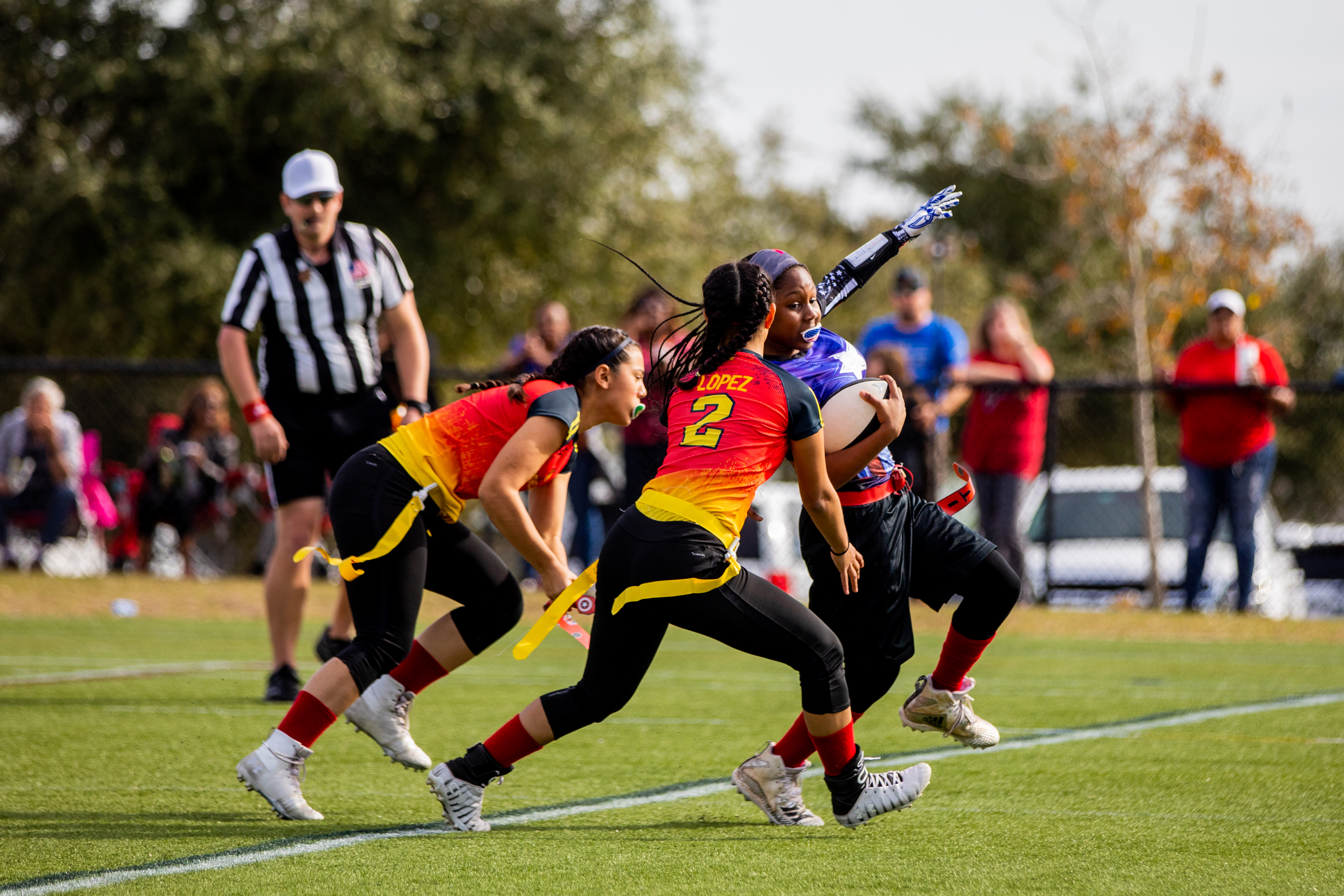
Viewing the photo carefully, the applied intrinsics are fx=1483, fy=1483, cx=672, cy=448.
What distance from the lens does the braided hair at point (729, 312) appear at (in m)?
4.05

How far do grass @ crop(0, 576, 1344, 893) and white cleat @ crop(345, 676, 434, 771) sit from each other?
0.41 feet

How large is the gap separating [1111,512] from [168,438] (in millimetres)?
9399

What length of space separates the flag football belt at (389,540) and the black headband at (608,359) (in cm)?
64

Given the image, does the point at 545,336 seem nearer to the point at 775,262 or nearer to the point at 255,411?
the point at 255,411

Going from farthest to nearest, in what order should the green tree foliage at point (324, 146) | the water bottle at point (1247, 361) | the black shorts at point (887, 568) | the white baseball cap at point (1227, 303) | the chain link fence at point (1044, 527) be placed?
the green tree foliage at point (324, 146), the chain link fence at point (1044, 527), the water bottle at point (1247, 361), the white baseball cap at point (1227, 303), the black shorts at point (887, 568)

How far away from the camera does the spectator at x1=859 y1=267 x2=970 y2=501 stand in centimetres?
1089

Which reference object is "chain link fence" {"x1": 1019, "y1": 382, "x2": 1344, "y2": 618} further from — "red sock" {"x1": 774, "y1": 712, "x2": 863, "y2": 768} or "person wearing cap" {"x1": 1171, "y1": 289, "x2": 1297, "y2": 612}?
"red sock" {"x1": 774, "y1": 712, "x2": 863, "y2": 768}

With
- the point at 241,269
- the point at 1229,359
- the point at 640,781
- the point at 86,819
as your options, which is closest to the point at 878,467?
the point at 640,781

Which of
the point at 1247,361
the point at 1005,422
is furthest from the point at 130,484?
the point at 1247,361

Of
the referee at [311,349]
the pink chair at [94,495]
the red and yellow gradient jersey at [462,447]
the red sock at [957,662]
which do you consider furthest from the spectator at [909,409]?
the pink chair at [94,495]

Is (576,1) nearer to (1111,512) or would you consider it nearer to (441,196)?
(441,196)

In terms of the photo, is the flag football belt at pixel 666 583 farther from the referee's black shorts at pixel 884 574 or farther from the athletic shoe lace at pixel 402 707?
the athletic shoe lace at pixel 402 707

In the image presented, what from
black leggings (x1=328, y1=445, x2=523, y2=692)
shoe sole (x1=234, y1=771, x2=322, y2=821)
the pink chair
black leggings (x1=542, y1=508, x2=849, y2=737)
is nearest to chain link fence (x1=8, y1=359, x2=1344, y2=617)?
the pink chair

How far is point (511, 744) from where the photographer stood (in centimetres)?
410
